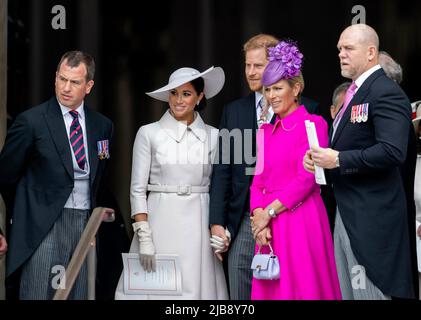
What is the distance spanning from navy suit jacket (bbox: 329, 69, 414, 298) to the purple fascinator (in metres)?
0.52

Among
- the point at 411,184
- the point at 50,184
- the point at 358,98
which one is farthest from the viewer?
the point at 50,184

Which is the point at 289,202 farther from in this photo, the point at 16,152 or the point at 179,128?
the point at 16,152

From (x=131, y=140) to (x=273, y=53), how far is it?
228 cm

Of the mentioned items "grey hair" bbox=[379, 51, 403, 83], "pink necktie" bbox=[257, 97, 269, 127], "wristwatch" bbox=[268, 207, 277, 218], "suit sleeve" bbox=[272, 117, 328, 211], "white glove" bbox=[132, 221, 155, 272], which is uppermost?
"grey hair" bbox=[379, 51, 403, 83]

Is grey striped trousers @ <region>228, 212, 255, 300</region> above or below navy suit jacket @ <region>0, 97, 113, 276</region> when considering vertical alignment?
below

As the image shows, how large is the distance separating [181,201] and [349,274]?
4.15ft

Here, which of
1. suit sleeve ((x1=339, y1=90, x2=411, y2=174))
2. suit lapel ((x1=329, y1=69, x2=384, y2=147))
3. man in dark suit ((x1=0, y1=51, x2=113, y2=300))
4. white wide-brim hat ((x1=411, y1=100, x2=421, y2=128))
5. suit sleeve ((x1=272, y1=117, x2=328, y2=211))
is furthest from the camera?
white wide-brim hat ((x1=411, y1=100, x2=421, y2=128))

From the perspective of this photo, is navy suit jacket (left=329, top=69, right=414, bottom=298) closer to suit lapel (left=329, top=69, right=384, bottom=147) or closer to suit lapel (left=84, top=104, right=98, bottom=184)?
suit lapel (left=329, top=69, right=384, bottom=147)

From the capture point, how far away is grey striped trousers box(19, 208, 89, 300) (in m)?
6.47

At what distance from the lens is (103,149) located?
6.82 metres

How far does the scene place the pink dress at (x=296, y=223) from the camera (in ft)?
20.3

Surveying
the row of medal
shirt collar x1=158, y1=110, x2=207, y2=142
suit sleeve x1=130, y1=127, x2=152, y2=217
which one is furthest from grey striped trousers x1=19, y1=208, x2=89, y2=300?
the row of medal

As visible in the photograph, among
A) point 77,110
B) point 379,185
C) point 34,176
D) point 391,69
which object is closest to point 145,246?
point 34,176

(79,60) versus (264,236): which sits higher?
(79,60)
